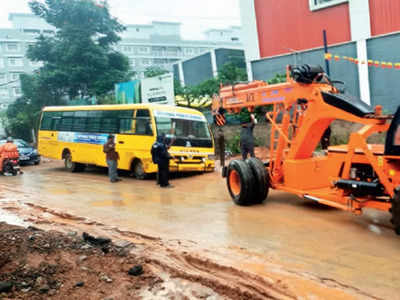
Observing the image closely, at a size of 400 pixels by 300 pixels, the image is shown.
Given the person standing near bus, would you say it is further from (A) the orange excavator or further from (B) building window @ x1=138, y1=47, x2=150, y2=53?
(B) building window @ x1=138, y1=47, x2=150, y2=53

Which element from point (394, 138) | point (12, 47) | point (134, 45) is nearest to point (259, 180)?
point (394, 138)

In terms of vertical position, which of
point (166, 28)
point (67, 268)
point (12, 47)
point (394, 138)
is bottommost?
point (67, 268)

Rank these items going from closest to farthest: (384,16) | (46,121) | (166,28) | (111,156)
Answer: (111,156) → (384,16) → (46,121) → (166,28)

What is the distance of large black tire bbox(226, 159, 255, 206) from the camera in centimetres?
787

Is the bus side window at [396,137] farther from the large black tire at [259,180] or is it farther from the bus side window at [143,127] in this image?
the bus side window at [143,127]

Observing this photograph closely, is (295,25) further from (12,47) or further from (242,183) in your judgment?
(12,47)

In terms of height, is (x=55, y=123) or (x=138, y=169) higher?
(x=55, y=123)

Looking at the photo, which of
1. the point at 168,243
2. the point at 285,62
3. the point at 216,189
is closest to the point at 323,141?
the point at 216,189

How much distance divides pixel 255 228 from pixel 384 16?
491 inches

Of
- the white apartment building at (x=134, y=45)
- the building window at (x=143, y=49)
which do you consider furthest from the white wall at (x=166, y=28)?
the building window at (x=143, y=49)

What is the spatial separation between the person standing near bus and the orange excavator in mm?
4396

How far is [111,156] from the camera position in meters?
12.6

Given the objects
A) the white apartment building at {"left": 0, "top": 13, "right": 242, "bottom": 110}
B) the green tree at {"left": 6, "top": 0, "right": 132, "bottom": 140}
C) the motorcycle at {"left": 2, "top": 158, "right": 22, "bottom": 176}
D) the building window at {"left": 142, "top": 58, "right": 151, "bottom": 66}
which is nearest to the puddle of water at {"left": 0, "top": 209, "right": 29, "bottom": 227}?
the motorcycle at {"left": 2, "top": 158, "right": 22, "bottom": 176}

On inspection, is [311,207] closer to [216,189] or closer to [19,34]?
[216,189]
